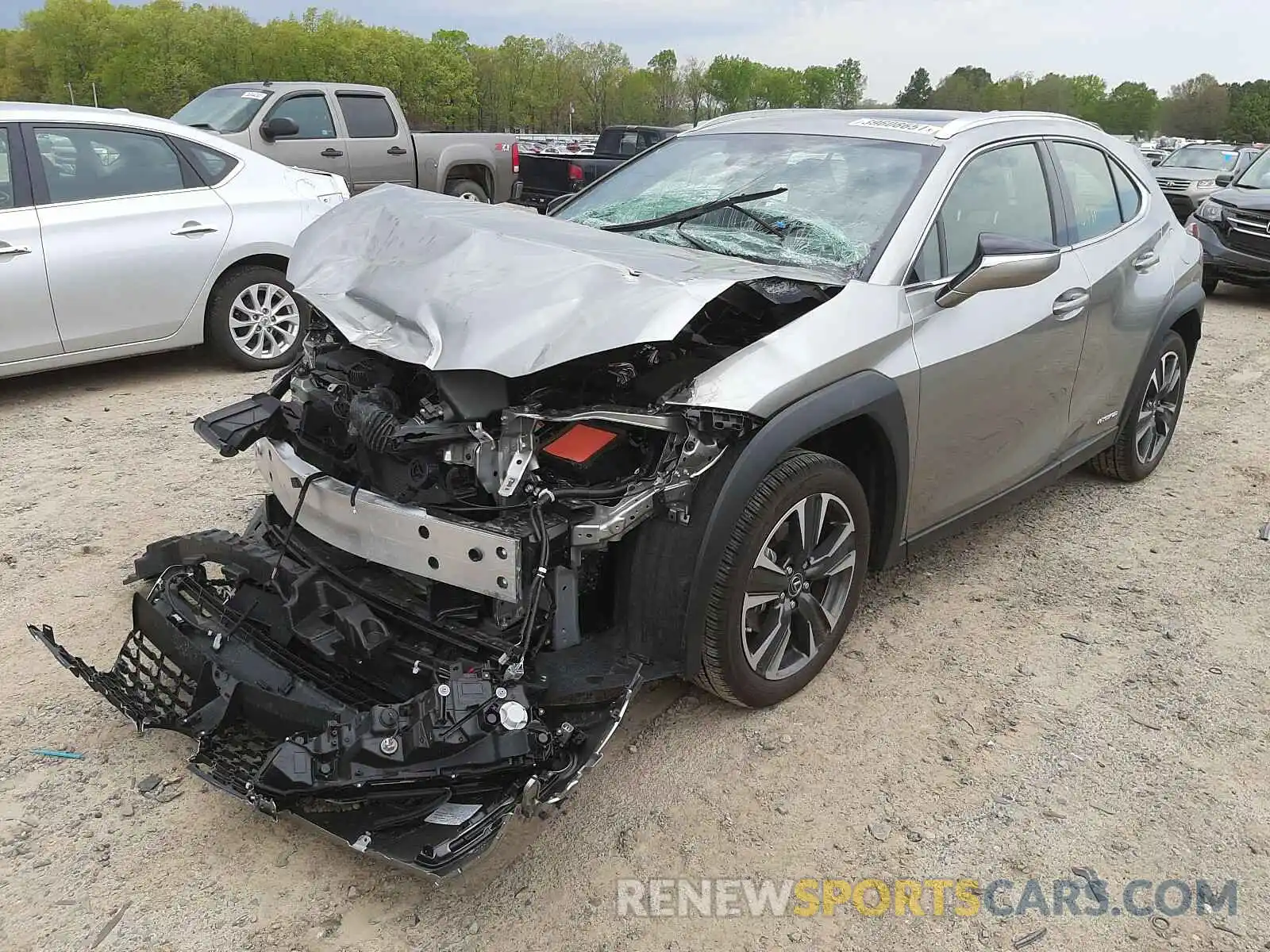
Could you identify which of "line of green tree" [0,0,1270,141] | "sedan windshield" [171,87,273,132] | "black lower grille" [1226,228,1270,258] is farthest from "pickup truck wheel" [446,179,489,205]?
"line of green tree" [0,0,1270,141]

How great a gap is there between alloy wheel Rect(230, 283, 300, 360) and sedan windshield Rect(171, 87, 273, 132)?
5.13 m

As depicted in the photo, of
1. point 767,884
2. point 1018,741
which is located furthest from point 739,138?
point 767,884

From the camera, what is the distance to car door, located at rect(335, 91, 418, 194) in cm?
1177

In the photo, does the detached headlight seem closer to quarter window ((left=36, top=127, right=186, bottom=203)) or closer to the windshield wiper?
the windshield wiper

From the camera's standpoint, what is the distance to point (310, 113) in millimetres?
11391

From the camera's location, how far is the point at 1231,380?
24.4ft

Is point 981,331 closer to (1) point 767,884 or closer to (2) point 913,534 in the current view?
(2) point 913,534

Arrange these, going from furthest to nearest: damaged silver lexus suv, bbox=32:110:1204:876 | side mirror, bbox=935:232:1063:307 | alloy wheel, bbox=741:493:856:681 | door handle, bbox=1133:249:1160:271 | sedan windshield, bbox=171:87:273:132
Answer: sedan windshield, bbox=171:87:273:132, door handle, bbox=1133:249:1160:271, side mirror, bbox=935:232:1063:307, alloy wheel, bbox=741:493:856:681, damaged silver lexus suv, bbox=32:110:1204:876

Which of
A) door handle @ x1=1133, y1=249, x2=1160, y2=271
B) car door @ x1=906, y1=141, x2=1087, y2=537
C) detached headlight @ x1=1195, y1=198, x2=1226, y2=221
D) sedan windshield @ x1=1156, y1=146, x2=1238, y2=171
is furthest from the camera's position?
sedan windshield @ x1=1156, y1=146, x2=1238, y2=171

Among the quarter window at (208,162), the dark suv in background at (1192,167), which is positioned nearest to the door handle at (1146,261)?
the quarter window at (208,162)

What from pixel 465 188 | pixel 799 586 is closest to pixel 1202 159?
pixel 465 188

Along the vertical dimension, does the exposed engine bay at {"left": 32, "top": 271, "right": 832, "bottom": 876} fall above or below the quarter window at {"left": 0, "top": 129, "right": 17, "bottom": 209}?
below

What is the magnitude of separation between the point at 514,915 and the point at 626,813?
18.0 inches

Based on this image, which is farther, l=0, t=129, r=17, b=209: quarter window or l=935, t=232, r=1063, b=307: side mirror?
l=0, t=129, r=17, b=209: quarter window
